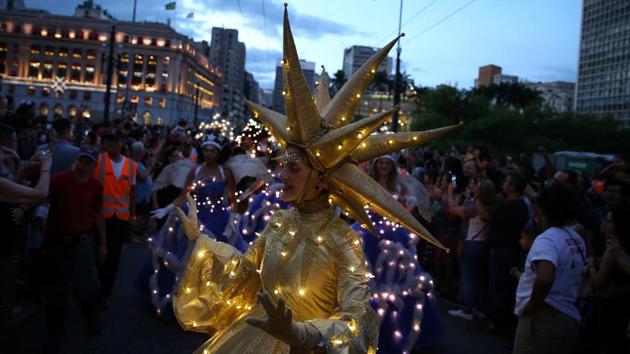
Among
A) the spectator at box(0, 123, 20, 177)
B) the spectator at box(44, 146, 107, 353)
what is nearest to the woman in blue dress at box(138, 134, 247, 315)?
the spectator at box(44, 146, 107, 353)

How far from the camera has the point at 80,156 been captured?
5246 mm

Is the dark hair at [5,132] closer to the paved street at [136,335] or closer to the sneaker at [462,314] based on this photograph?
the paved street at [136,335]

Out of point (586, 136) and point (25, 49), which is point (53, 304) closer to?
point (586, 136)

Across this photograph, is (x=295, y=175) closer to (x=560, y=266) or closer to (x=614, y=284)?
(x=560, y=266)

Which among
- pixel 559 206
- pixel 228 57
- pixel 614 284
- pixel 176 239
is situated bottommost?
pixel 176 239

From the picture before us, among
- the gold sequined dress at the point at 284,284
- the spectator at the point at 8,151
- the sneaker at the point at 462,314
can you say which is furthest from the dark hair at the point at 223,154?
the sneaker at the point at 462,314

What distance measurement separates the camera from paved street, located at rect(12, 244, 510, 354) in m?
5.44

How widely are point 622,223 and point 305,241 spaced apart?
2.98m

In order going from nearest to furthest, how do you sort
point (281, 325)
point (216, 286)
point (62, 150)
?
point (281, 325)
point (216, 286)
point (62, 150)

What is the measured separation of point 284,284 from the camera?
8.55 ft

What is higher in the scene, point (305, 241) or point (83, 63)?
point (83, 63)

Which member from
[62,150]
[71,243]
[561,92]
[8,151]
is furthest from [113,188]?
[561,92]

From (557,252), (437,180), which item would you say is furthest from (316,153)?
(437,180)

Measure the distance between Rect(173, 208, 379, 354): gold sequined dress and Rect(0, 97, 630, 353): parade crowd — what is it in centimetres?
147
